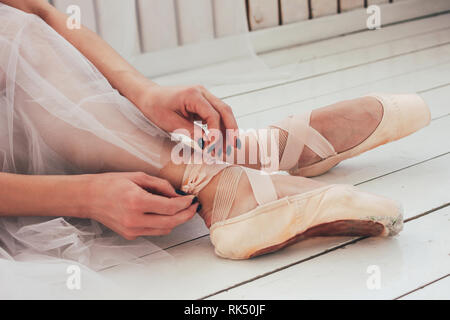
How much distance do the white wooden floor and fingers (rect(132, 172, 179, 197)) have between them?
3.5 inches

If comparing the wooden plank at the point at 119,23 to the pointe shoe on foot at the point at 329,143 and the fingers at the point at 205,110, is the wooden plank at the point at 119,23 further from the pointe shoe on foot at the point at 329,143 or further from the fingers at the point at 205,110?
→ the fingers at the point at 205,110

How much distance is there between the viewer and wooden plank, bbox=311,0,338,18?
212cm

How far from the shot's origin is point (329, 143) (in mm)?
966

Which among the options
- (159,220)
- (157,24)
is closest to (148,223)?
(159,220)

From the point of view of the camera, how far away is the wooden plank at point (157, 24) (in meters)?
1.74

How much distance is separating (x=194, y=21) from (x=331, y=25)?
0.58 metres

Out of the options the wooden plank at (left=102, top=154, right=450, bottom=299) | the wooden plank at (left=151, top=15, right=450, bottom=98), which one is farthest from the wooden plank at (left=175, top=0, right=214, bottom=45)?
the wooden plank at (left=102, top=154, right=450, bottom=299)

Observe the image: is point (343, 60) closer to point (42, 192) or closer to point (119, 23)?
point (119, 23)

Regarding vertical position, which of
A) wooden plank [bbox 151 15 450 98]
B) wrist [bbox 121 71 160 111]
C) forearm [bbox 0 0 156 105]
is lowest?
wooden plank [bbox 151 15 450 98]

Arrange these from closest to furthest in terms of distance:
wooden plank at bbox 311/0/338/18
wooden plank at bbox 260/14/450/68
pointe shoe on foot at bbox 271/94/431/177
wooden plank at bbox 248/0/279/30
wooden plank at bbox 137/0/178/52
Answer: pointe shoe on foot at bbox 271/94/431/177, wooden plank at bbox 137/0/178/52, wooden plank at bbox 260/14/450/68, wooden plank at bbox 248/0/279/30, wooden plank at bbox 311/0/338/18

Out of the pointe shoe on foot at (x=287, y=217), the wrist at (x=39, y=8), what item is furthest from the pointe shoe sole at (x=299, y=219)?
the wrist at (x=39, y=8)

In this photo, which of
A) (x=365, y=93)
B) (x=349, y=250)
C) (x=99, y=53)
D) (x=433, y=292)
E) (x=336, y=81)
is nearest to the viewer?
(x=433, y=292)

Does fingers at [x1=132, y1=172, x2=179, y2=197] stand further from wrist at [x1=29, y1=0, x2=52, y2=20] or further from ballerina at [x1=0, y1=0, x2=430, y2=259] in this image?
wrist at [x1=29, y1=0, x2=52, y2=20]
